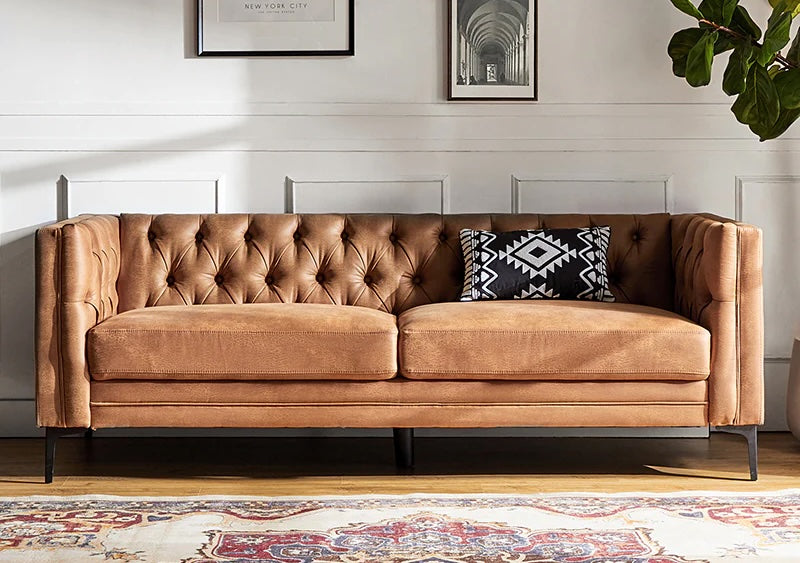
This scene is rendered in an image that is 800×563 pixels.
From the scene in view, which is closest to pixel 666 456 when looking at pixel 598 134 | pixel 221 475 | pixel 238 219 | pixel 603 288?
pixel 603 288

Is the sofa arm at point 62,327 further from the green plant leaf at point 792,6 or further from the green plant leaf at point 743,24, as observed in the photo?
the green plant leaf at point 792,6

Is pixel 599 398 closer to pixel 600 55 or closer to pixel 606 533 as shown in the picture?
pixel 606 533

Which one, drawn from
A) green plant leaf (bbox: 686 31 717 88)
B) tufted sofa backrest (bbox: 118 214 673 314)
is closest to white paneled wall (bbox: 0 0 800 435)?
tufted sofa backrest (bbox: 118 214 673 314)

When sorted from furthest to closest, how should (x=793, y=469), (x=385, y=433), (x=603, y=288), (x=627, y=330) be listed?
(x=385, y=433), (x=603, y=288), (x=793, y=469), (x=627, y=330)

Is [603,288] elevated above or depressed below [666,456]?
above

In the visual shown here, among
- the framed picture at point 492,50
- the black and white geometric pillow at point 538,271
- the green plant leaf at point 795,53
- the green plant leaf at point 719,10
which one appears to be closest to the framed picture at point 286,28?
the framed picture at point 492,50

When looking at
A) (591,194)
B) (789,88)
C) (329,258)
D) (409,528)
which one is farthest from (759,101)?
(409,528)

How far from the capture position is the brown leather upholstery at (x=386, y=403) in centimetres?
262

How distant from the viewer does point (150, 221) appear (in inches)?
124

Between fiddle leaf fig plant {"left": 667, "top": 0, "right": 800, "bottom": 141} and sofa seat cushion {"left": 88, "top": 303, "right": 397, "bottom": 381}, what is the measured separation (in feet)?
4.46

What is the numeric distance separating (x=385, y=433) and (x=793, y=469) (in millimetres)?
1302

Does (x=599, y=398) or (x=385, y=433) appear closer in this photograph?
(x=599, y=398)

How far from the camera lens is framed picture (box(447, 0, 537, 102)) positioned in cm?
337

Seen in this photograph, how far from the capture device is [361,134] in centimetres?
339
